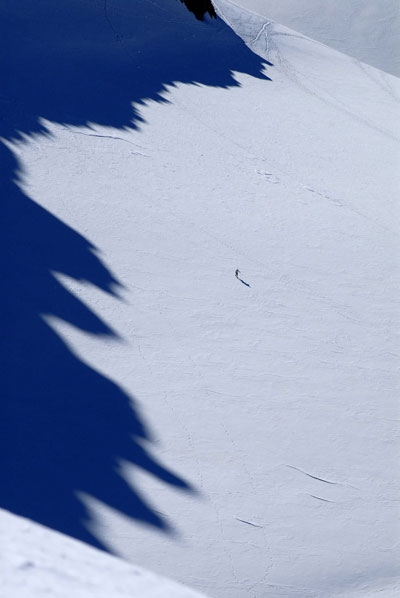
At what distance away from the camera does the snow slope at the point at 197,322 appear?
356cm

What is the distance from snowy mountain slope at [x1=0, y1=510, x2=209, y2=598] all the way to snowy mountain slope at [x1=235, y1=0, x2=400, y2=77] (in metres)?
13.9

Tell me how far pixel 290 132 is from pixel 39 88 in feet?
8.09

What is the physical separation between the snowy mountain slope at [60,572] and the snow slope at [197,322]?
1.62 meters

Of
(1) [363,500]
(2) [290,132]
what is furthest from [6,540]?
(2) [290,132]

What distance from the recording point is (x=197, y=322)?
15.9 ft

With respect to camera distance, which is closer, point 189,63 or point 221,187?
point 221,187

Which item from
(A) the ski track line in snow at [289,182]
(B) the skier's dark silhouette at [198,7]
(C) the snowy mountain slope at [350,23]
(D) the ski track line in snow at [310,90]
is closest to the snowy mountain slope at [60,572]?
(A) the ski track line in snow at [289,182]

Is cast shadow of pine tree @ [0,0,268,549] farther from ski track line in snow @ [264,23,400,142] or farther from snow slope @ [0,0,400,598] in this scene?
ski track line in snow @ [264,23,400,142]

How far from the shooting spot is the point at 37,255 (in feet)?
16.7

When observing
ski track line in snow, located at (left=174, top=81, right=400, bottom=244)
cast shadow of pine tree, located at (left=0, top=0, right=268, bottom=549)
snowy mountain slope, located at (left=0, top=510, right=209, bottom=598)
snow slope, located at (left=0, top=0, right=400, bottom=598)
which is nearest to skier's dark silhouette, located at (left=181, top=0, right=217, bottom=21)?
cast shadow of pine tree, located at (left=0, top=0, right=268, bottom=549)

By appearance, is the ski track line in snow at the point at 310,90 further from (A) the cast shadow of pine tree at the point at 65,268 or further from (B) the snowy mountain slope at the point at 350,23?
(B) the snowy mountain slope at the point at 350,23

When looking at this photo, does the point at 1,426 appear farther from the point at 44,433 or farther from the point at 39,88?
the point at 39,88

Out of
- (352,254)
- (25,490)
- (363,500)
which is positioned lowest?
(25,490)

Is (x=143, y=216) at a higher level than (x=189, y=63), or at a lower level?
lower
